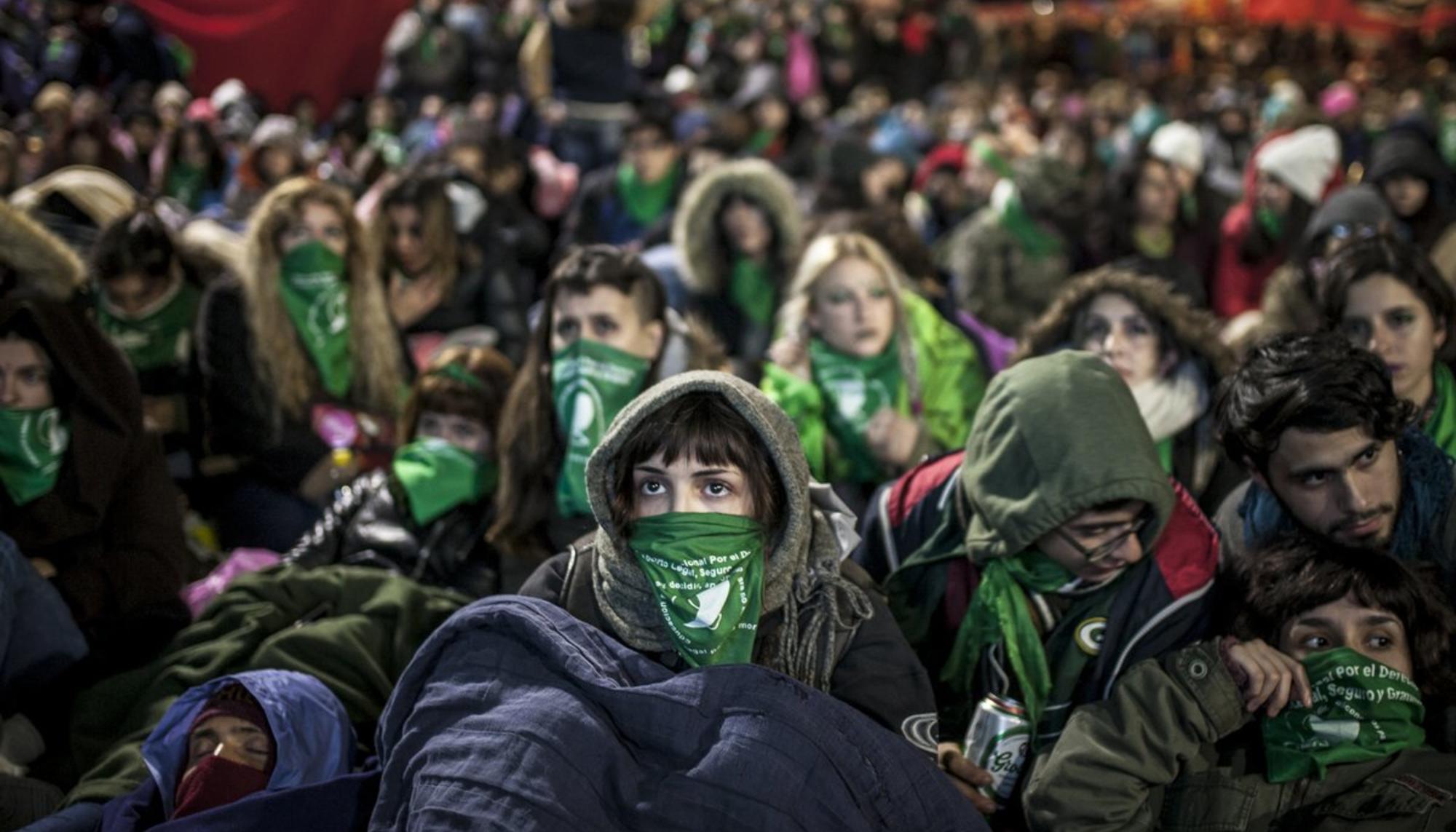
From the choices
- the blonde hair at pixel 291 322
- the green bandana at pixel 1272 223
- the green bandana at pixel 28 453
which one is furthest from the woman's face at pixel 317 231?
the green bandana at pixel 1272 223

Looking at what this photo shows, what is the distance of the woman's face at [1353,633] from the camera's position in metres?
2.49

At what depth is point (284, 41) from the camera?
12.5 metres

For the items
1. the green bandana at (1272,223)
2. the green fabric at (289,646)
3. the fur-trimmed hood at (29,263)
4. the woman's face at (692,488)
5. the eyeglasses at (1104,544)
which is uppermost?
the green bandana at (1272,223)

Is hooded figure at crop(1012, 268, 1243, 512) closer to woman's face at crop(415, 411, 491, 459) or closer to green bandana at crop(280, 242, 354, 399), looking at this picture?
woman's face at crop(415, 411, 491, 459)

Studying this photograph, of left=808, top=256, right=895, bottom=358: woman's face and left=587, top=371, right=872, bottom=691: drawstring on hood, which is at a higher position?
left=808, top=256, right=895, bottom=358: woman's face

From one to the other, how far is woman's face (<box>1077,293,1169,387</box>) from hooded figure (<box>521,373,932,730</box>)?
1448 millimetres

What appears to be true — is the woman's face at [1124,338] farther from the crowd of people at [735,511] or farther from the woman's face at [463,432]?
the woman's face at [463,432]

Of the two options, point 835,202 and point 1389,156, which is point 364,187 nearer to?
point 835,202

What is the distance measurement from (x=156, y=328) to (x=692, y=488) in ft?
10.8

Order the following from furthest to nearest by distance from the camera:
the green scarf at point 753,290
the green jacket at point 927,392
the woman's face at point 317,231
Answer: the green scarf at point 753,290, the woman's face at point 317,231, the green jacket at point 927,392

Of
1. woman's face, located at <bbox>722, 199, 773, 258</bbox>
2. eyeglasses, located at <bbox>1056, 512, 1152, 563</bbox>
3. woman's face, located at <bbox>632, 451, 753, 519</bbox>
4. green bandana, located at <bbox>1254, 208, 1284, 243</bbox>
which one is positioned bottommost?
eyeglasses, located at <bbox>1056, 512, 1152, 563</bbox>

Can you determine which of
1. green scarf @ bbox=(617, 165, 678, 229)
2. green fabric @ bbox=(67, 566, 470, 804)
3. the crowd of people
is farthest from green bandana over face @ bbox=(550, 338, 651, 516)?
green scarf @ bbox=(617, 165, 678, 229)

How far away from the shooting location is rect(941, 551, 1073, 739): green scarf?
2.75 m

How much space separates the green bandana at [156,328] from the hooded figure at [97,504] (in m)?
1.22
